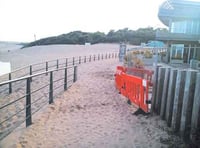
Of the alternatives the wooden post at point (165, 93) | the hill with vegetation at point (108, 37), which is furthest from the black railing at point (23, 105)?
the hill with vegetation at point (108, 37)

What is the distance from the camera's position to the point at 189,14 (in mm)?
26984

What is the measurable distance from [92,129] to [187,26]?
24.7 meters

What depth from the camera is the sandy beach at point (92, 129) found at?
17.2 ft

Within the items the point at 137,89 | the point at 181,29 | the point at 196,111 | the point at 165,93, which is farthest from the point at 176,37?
the point at 196,111

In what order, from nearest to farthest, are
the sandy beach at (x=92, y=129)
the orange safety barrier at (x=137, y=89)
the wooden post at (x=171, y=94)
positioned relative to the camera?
the sandy beach at (x=92, y=129)
the wooden post at (x=171, y=94)
the orange safety barrier at (x=137, y=89)

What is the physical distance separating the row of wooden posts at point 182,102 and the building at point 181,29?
18.6 meters

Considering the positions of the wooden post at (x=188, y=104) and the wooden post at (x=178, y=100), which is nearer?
the wooden post at (x=188, y=104)

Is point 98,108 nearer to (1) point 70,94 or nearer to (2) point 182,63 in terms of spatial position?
(1) point 70,94

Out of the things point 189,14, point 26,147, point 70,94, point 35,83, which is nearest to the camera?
point 26,147

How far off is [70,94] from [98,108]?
2.11 meters

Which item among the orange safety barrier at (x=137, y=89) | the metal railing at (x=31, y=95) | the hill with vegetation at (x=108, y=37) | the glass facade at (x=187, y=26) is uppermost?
the glass facade at (x=187, y=26)

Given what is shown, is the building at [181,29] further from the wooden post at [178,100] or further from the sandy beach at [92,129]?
the wooden post at [178,100]

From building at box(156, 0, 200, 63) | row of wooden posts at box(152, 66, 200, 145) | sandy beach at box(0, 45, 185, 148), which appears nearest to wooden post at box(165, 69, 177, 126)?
row of wooden posts at box(152, 66, 200, 145)

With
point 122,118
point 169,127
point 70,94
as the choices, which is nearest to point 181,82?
point 169,127
